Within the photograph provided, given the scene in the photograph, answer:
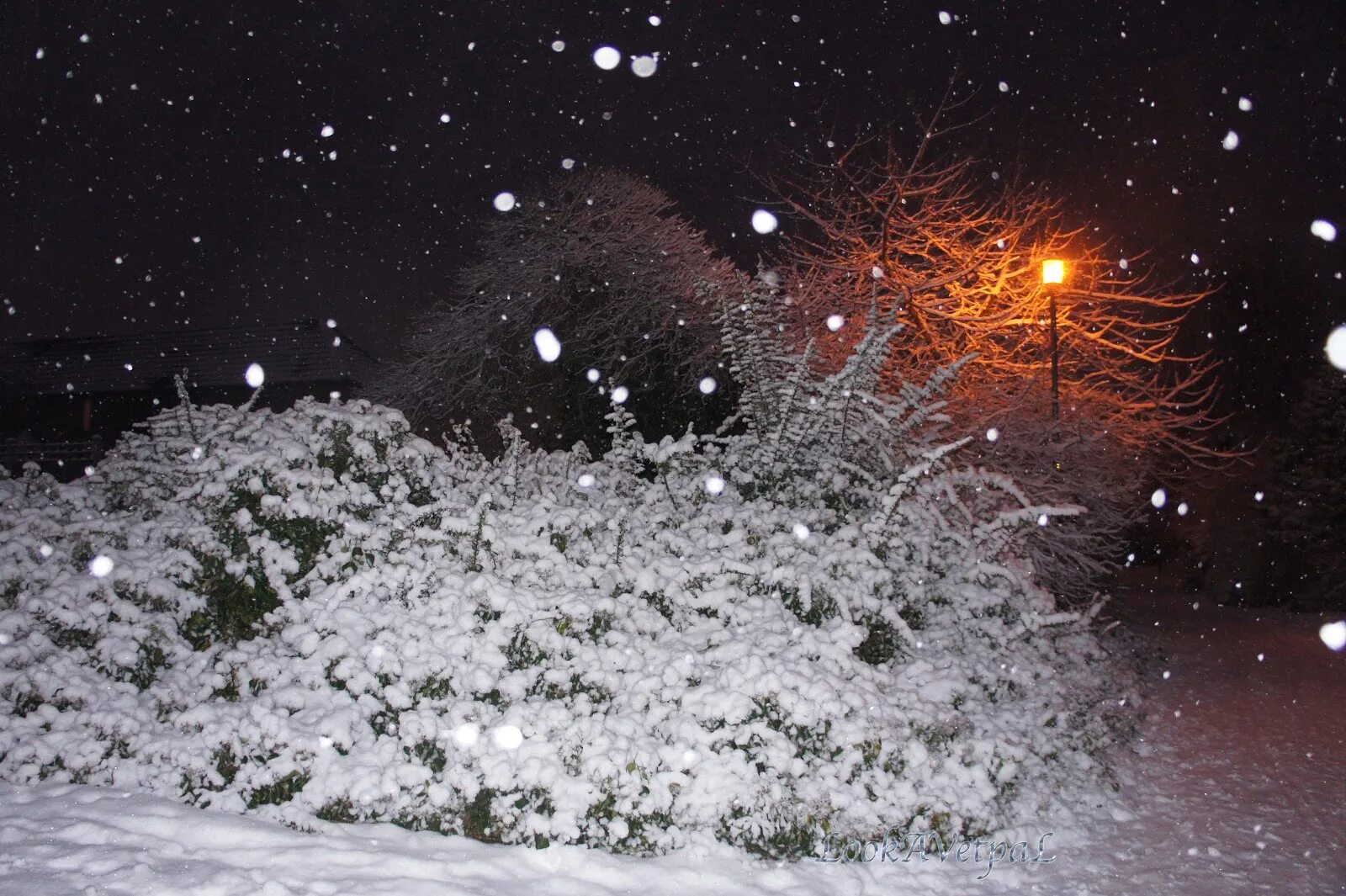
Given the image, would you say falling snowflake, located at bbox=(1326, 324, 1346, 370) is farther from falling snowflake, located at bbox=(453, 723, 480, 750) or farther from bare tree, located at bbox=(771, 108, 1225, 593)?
falling snowflake, located at bbox=(453, 723, 480, 750)

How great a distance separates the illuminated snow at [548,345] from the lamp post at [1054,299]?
740cm

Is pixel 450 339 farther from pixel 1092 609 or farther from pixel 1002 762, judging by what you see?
pixel 1002 762

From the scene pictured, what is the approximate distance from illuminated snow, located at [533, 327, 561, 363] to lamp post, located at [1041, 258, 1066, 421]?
740 cm

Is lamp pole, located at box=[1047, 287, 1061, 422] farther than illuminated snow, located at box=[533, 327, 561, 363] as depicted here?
No

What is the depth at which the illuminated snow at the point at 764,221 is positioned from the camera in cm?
1257

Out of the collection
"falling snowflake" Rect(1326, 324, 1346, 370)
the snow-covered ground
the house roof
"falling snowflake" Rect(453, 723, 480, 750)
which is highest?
"falling snowflake" Rect(1326, 324, 1346, 370)

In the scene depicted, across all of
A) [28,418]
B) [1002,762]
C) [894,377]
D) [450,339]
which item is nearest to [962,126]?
[894,377]

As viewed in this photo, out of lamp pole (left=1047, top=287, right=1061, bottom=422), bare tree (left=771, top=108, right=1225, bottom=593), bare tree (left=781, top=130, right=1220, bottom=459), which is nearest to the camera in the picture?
lamp pole (left=1047, top=287, right=1061, bottom=422)

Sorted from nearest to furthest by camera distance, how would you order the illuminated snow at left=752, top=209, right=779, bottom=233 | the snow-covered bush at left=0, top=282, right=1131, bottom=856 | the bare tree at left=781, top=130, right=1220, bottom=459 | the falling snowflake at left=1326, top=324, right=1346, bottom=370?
the snow-covered bush at left=0, top=282, right=1131, bottom=856
the bare tree at left=781, top=130, right=1220, bottom=459
the illuminated snow at left=752, top=209, right=779, bottom=233
the falling snowflake at left=1326, top=324, right=1346, bottom=370

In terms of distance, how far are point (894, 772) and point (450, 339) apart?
486 inches

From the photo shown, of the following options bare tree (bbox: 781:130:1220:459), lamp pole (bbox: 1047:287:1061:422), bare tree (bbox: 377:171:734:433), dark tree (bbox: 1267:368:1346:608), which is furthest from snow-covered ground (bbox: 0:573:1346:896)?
dark tree (bbox: 1267:368:1346:608)

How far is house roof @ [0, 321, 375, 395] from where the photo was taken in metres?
23.7

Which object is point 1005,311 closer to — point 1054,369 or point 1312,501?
point 1054,369

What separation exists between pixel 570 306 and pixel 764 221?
368cm
